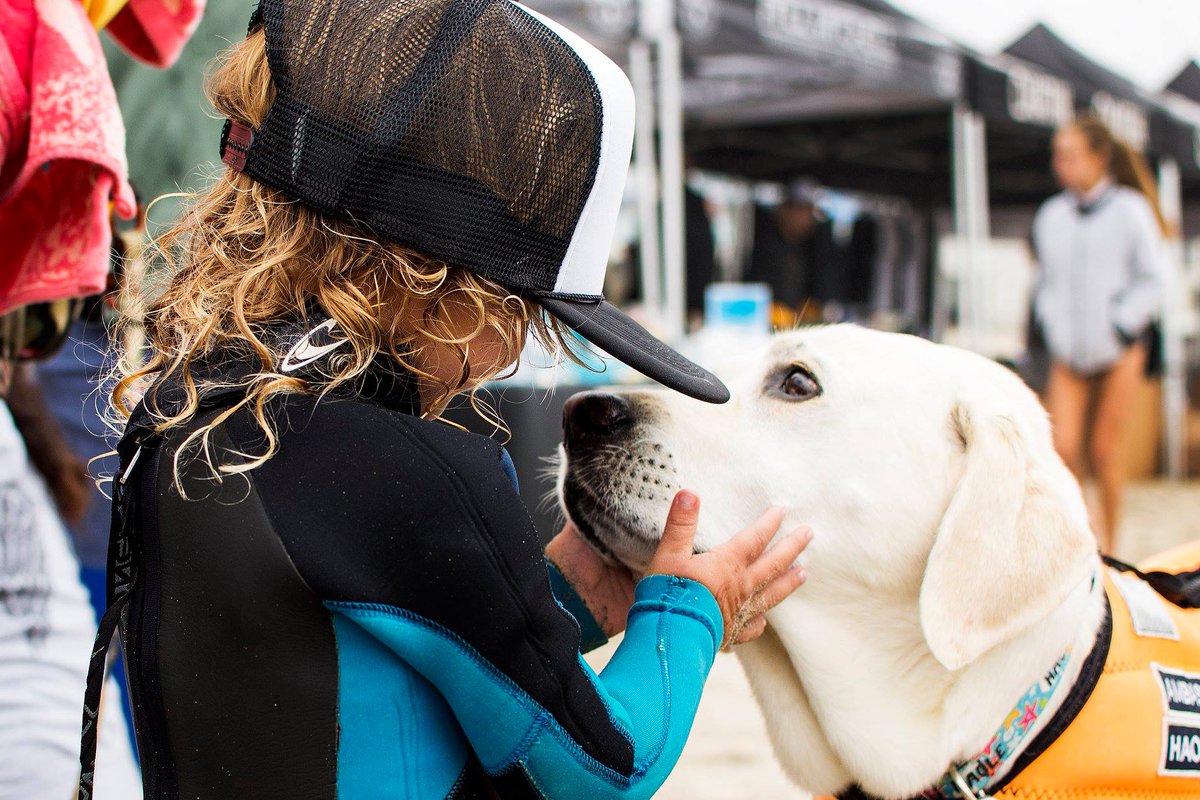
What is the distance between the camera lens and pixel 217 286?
49.3 inches

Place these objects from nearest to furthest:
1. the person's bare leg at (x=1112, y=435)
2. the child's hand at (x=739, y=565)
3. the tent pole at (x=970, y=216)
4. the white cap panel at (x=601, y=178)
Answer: the white cap panel at (x=601, y=178), the child's hand at (x=739, y=565), the person's bare leg at (x=1112, y=435), the tent pole at (x=970, y=216)

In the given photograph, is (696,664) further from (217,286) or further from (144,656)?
(217,286)

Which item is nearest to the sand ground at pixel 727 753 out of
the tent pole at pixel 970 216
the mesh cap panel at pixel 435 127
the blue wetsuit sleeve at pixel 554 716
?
the blue wetsuit sleeve at pixel 554 716

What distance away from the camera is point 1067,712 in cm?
158

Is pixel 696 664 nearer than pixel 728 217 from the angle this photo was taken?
Yes

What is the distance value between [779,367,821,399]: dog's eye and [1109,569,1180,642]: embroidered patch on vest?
0.63 meters

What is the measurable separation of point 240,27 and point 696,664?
219 centimetres

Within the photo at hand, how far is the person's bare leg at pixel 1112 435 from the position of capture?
5.52 m

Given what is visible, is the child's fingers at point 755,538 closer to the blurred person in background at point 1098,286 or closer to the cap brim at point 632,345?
the cap brim at point 632,345

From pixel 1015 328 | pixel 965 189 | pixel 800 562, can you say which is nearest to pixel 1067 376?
pixel 965 189

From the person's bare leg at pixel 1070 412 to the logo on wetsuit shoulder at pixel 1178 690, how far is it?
4.54 m

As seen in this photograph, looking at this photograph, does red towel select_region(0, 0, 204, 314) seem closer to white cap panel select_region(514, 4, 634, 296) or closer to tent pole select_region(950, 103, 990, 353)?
white cap panel select_region(514, 4, 634, 296)

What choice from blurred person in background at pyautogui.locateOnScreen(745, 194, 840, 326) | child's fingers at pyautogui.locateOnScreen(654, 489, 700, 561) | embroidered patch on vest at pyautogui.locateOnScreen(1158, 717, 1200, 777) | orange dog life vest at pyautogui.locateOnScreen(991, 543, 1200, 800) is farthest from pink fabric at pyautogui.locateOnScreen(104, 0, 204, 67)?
blurred person in background at pyautogui.locateOnScreen(745, 194, 840, 326)

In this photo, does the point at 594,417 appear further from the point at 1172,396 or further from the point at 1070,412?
the point at 1172,396
